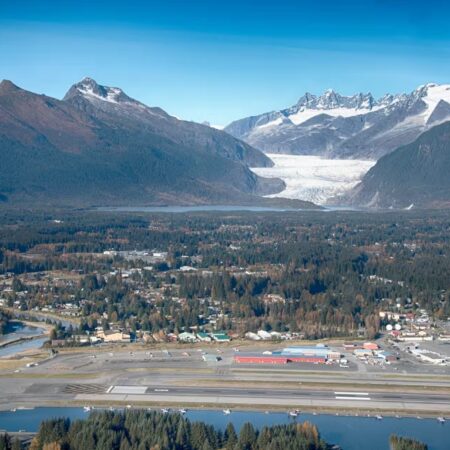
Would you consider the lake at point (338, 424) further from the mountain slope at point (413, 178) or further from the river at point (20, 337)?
the mountain slope at point (413, 178)

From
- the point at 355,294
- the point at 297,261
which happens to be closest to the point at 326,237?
the point at 297,261

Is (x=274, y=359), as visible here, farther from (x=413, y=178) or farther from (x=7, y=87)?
(x=7, y=87)

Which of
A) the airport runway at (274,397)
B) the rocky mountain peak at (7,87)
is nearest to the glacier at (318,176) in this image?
the rocky mountain peak at (7,87)

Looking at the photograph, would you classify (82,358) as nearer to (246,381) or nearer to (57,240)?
(246,381)

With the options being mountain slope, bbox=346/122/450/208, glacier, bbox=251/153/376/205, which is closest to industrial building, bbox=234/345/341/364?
mountain slope, bbox=346/122/450/208

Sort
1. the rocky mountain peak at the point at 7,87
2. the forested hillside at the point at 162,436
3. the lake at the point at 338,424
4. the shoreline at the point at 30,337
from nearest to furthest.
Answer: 1. the forested hillside at the point at 162,436
2. the lake at the point at 338,424
3. the shoreline at the point at 30,337
4. the rocky mountain peak at the point at 7,87

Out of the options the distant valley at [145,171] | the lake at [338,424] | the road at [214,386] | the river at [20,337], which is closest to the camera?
the lake at [338,424]
